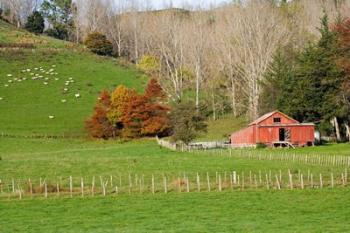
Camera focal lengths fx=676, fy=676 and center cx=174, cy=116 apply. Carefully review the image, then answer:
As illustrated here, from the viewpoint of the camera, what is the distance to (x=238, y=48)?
10219 centimetres

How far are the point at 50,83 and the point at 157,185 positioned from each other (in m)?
70.5

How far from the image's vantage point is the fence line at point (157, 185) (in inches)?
1326

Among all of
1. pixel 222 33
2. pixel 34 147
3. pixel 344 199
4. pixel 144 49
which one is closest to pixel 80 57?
pixel 144 49

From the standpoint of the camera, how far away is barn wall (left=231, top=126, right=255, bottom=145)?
243ft

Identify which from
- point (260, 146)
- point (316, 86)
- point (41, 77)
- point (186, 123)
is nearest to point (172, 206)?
point (186, 123)

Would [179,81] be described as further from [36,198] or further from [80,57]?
[36,198]

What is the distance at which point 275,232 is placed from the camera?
2159cm

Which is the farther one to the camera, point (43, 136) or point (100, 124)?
point (100, 124)

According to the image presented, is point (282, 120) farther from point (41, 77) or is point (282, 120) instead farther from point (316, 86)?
point (41, 77)

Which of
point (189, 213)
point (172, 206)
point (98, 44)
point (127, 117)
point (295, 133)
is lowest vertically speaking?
point (189, 213)

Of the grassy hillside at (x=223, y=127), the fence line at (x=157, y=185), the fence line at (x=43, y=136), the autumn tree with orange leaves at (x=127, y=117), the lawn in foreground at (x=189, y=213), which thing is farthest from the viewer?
the grassy hillside at (x=223, y=127)

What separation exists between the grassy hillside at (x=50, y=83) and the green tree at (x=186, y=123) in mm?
15211

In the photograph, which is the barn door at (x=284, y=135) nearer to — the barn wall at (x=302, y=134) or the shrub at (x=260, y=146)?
the barn wall at (x=302, y=134)

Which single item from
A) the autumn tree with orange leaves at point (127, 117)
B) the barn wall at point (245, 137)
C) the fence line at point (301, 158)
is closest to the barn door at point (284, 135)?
the barn wall at point (245, 137)
